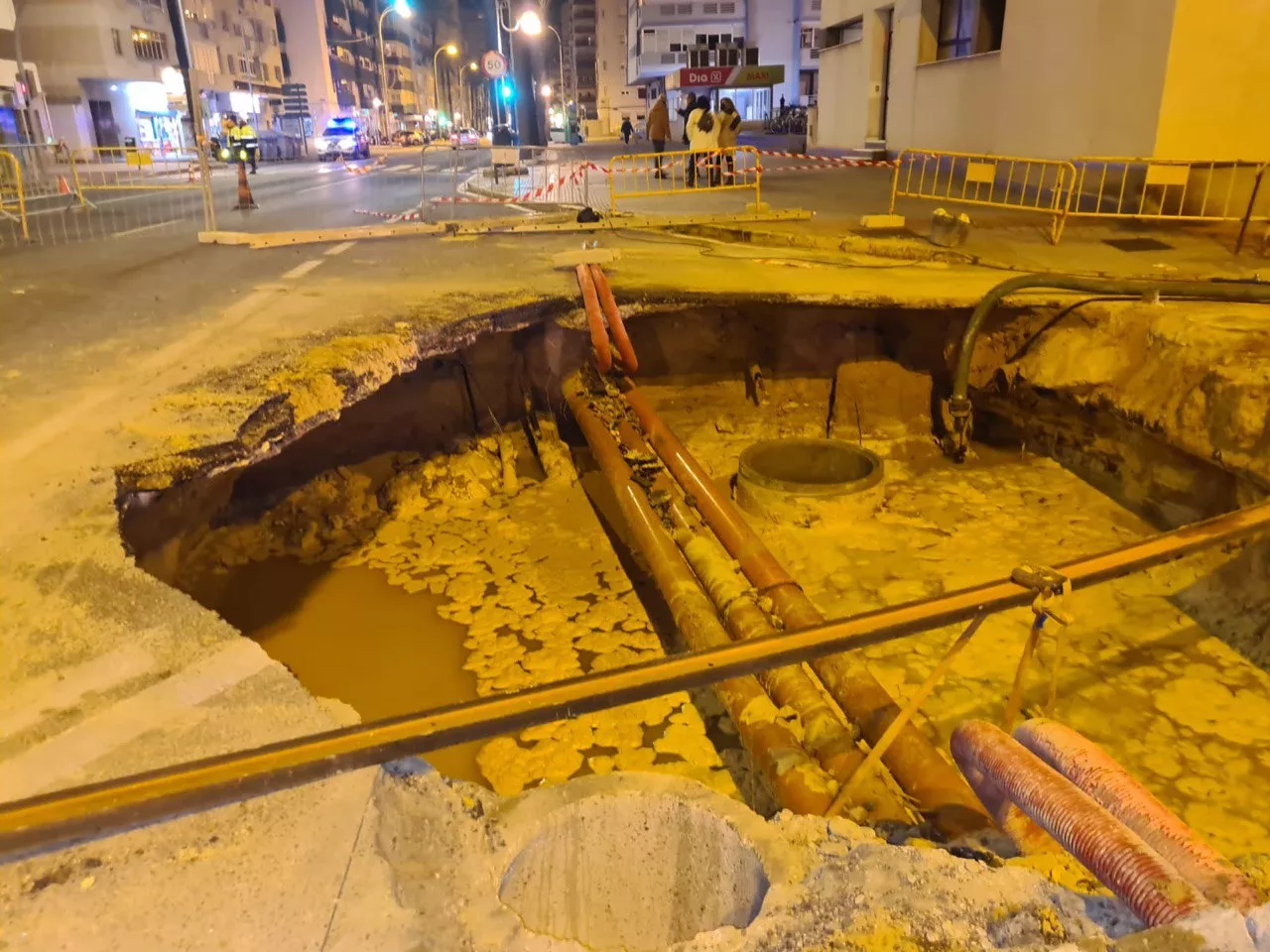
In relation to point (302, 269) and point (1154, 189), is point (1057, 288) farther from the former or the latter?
point (302, 269)

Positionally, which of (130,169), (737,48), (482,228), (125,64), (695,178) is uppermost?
(737,48)

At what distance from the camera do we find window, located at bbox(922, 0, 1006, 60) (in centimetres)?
1477

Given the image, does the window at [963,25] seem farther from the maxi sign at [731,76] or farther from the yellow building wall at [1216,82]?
the maxi sign at [731,76]

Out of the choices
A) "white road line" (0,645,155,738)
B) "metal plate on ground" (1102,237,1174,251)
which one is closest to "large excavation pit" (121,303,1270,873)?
"white road line" (0,645,155,738)

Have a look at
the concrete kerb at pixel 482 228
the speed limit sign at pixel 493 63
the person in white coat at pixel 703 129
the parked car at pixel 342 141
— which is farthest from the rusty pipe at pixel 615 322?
the parked car at pixel 342 141

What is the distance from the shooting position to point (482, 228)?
37.4 feet

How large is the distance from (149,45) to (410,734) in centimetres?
4824

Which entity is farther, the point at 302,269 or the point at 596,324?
the point at 302,269

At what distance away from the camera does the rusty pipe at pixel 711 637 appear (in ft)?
11.1

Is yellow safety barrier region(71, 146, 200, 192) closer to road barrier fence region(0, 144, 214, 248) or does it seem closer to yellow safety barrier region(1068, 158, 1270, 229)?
road barrier fence region(0, 144, 214, 248)

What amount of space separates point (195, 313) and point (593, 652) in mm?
4131

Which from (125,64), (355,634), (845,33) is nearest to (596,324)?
(355,634)

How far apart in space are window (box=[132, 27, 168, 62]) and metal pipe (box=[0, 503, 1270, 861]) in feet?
152

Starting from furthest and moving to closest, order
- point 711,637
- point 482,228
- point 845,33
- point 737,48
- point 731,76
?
point 737,48 → point 731,76 → point 845,33 → point 482,228 → point 711,637
